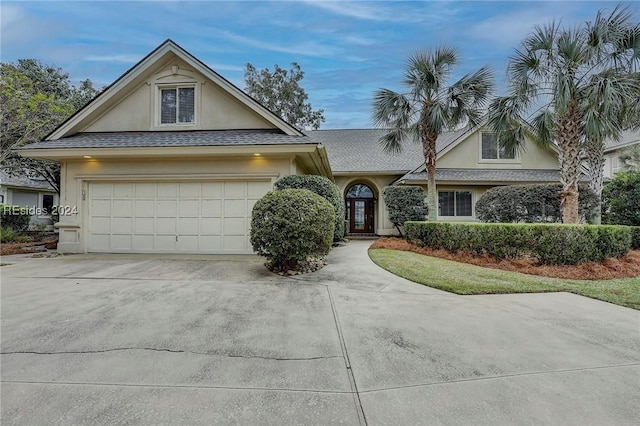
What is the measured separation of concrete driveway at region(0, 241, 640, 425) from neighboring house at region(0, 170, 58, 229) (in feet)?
60.6

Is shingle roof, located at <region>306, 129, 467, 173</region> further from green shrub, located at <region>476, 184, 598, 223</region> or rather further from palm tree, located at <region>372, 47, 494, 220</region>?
green shrub, located at <region>476, 184, 598, 223</region>

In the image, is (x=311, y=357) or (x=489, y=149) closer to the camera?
(x=311, y=357)

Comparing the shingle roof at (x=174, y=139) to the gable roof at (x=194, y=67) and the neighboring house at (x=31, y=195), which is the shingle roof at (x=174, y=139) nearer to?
the gable roof at (x=194, y=67)

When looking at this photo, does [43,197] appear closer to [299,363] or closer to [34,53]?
[34,53]

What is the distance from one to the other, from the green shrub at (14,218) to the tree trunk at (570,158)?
21.8 metres

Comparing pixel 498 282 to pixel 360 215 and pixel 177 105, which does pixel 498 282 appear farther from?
pixel 360 215

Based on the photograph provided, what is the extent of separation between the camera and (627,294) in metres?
5.73

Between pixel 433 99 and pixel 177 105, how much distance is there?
9616mm

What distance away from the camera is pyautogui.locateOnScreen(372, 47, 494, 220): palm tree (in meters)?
11.9

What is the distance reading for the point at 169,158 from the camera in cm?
983

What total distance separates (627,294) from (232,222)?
31.1 feet

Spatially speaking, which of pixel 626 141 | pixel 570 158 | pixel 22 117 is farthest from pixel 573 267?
pixel 22 117

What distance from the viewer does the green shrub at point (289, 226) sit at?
6.76 meters

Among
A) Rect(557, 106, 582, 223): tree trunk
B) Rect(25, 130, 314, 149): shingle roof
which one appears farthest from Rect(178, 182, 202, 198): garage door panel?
Rect(557, 106, 582, 223): tree trunk
